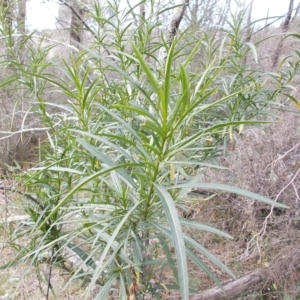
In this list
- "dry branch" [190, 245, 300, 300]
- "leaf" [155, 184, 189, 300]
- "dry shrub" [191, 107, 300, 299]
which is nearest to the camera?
"leaf" [155, 184, 189, 300]

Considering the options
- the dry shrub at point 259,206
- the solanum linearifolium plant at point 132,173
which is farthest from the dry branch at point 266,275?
the solanum linearifolium plant at point 132,173

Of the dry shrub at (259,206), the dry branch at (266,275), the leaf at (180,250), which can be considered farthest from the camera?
the dry shrub at (259,206)

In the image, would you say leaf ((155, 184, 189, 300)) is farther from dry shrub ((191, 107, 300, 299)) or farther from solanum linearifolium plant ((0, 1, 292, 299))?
dry shrub ((191, 107, 300, 299))

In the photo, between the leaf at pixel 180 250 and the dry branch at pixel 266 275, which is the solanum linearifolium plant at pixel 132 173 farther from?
the dry branch at pixel 266 275

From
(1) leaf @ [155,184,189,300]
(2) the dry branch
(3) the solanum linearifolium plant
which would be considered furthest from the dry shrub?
(1) leaf @ [155,184,189,300]

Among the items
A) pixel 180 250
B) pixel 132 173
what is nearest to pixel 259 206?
pixel 132 173

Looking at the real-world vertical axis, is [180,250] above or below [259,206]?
above

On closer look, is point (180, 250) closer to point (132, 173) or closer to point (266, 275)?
point (132, 173)

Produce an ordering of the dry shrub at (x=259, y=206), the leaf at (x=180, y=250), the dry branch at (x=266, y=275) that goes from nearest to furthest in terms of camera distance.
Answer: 1. the leaf at (x=180, y=250)
2. the dry branch at (x=266, y=275)
3. the dry shrub at (x=259, y=206)

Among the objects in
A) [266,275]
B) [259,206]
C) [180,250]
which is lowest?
[266,275]

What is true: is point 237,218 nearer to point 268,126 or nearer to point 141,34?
point 268,126

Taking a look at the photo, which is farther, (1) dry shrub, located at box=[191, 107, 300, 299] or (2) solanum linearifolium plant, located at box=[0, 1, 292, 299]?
(1) dry shrub, located at box=[191, 107, 300, 299]

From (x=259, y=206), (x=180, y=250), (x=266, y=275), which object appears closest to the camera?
(x=180, y=250)

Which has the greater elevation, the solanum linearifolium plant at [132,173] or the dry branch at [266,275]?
the solanum linearifolium plant at [132,173]
